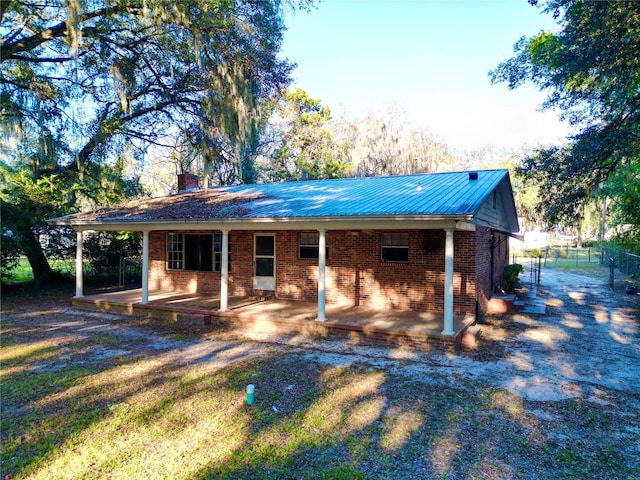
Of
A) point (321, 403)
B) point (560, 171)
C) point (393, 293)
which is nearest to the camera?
point (321, 403)

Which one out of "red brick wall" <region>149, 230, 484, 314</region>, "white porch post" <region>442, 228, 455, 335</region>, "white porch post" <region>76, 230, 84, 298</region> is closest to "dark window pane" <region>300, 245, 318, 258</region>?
"red brick wall" <region>149, 230, 484, 314</region>

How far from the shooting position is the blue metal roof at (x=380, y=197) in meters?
7.62

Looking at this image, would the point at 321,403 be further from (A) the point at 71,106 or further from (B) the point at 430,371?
(A) the point at 71,106

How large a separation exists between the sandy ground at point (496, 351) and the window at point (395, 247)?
2430 millimetres

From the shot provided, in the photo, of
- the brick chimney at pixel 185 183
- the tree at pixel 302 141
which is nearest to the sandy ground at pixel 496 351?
the brick chimney at pixel 185 183

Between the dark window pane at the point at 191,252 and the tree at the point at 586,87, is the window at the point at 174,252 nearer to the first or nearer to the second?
the dark window pane at the point at 191,252

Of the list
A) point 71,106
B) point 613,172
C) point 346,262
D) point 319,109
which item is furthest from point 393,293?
point 319,109

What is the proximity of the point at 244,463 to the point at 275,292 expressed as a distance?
7855 mm

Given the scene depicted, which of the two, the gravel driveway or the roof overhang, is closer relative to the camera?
the gravel driveway

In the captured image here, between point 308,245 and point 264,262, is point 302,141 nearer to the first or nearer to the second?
point 264,262

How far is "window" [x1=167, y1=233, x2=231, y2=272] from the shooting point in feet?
40.3

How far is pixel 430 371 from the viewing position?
611 cm

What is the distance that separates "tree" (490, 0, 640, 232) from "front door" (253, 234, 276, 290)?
321 inches

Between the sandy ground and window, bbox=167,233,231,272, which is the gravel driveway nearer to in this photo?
the sandy ground
